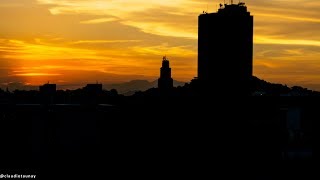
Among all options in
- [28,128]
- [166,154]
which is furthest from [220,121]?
[28,128]

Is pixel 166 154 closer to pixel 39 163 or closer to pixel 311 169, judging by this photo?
pixel 39 163

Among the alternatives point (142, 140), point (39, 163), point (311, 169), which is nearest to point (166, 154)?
point (142, 140)

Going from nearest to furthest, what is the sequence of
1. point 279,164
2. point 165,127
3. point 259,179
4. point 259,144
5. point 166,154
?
point 259,179
point 279,164
point 166,154
point 259,144
point 165,127

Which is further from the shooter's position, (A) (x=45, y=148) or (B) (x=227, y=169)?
(A) (x=45, y=148)

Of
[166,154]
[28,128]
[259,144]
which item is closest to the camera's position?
[166,154]

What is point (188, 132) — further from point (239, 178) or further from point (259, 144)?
point (239, 178)

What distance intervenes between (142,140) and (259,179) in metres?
49.7

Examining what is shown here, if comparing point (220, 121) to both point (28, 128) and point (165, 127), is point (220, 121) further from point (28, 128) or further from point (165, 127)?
point (28, 128)

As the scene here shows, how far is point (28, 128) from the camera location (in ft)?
572

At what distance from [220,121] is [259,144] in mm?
28244

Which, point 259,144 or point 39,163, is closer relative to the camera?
point 39,163

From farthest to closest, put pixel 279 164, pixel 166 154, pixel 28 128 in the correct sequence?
pixel 28 128 < pixel 166 154 < pixel 279 164

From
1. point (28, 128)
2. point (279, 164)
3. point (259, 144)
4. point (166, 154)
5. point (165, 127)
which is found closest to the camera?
point (279, 164)

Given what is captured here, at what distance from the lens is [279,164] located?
14012 centimetres
